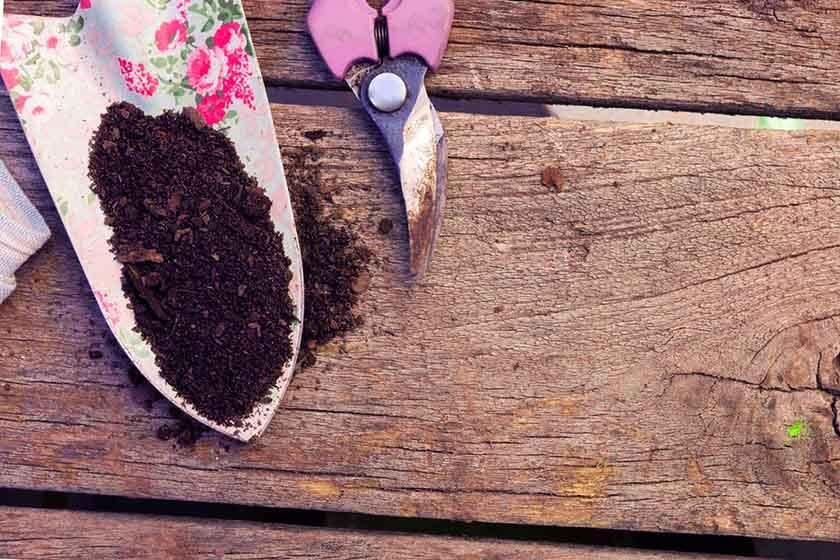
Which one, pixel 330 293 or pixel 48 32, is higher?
pixel 48 32

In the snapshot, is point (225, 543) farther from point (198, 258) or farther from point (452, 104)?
point (452, 104)

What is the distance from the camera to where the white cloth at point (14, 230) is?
27.5 inches

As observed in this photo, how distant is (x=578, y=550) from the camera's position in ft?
2.44

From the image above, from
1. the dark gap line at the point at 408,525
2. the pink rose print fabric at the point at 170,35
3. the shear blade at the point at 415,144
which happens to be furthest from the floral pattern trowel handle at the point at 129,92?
the dark gap line at the point at 408,525

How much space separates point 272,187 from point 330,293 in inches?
4.6

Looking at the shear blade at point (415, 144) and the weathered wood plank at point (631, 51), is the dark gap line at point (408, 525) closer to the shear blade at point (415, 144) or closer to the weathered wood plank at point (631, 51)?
the shear blade at point (415, 144)

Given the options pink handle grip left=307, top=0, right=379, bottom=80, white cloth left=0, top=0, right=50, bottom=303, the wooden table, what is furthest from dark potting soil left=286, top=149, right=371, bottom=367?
white cloth left=0, top=0, right=50, bottom=303

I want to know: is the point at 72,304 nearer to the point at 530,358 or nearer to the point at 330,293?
the point at 330,293

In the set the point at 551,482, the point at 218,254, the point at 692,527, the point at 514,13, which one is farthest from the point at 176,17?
the point at 692,527

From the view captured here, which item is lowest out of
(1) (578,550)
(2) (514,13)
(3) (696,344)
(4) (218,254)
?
(1) (578,550)

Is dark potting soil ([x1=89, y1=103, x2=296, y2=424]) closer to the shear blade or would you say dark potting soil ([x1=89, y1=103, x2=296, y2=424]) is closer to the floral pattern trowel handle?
the floral pattern trowel handle

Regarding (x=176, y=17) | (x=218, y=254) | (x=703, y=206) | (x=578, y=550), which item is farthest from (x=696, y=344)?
(x=176, y=17)

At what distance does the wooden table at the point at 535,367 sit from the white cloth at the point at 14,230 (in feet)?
0.06

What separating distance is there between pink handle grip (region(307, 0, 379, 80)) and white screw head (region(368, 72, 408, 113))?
25 mm
